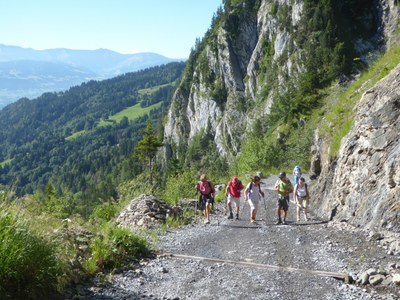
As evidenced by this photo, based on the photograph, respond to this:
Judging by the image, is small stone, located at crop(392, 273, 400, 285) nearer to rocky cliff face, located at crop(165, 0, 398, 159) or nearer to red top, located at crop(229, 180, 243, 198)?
red top, located at crop(229, 180, 243, 198)

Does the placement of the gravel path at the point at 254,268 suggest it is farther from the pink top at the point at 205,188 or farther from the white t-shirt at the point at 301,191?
the pink top at the point at 205,188

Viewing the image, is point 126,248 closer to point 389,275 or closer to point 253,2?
point 389,275

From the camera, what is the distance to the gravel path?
917 cm

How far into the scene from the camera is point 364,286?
929 centimetres

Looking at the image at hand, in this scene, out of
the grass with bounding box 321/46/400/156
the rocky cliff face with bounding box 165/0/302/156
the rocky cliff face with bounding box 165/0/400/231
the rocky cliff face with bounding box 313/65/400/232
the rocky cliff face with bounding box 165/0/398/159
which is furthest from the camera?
the rocky cliff face with bounding box 165/0/302/156

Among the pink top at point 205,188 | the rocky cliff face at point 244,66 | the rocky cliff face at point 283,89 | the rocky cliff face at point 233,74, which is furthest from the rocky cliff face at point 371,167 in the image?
the rocky cliff face at point 233,74

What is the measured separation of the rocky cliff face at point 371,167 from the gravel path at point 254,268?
99 cm

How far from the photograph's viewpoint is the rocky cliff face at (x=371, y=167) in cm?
1299

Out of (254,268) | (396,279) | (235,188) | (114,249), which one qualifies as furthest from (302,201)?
(114,249)

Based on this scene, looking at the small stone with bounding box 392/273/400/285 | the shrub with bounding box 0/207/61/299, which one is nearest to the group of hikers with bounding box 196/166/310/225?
the small stone with bounding box 392/273/400/285

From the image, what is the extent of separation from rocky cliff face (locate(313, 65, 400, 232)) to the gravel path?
3.25 feet

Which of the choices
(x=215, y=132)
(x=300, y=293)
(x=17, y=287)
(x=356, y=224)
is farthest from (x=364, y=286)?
(x=215, y=132)

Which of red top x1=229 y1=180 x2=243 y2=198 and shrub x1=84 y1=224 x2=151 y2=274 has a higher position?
red top x1=229 y1=180 x2=243 y2=198

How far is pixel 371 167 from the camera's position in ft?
48.7
